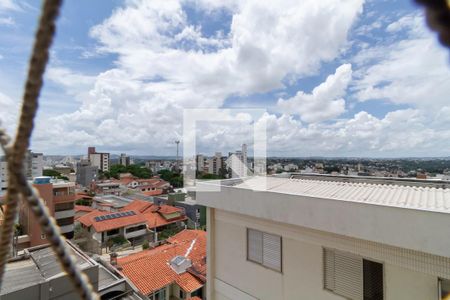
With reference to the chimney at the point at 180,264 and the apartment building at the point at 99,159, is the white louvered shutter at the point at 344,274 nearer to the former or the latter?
the chimney at the point at 180,264

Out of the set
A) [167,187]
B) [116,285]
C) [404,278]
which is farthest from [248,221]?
[167,187]

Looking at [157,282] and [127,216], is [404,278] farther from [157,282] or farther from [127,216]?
[127,216]

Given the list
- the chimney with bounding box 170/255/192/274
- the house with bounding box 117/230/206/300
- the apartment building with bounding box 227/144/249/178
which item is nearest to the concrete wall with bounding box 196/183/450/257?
the apartment building with bounding box 227/144/249/178

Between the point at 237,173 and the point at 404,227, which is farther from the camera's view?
the point at 237,173

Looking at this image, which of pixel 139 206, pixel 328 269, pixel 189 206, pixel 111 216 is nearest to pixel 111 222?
pixel 111 216

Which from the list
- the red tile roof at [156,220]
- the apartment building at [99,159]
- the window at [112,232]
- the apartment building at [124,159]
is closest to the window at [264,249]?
the window at [112,232]

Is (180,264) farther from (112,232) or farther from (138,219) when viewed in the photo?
(138,219)
